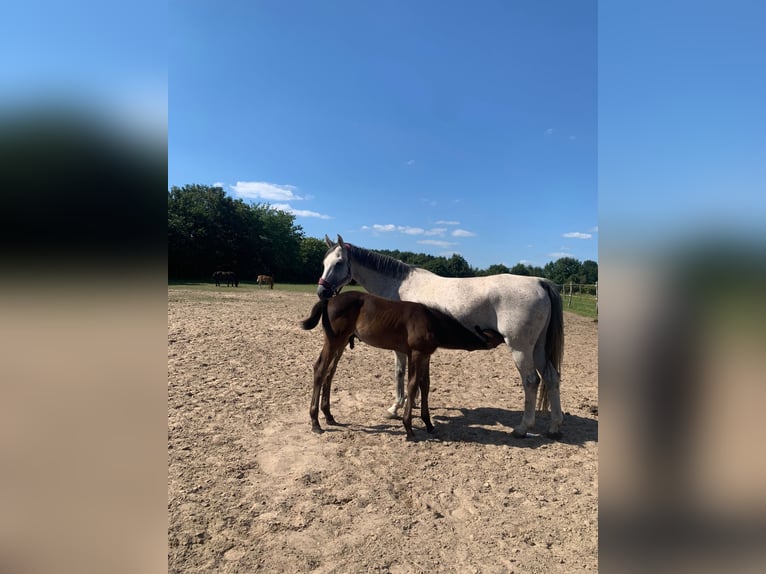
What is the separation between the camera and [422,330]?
4488mm

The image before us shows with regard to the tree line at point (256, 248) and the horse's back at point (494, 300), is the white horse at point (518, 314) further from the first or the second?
the tree line at point (256, 248)

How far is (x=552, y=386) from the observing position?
4609 millimetres

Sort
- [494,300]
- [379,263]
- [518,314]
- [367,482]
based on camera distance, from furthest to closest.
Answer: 1. [379,263]
2. [494,300]
3. [518,314]
4. [367,482]

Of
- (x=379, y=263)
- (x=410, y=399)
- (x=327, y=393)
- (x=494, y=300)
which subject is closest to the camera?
(x=410, y=399)

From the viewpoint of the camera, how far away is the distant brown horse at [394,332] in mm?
4516

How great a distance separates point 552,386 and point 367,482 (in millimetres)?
2557

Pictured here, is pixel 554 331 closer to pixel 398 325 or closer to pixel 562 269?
pixel 398 325

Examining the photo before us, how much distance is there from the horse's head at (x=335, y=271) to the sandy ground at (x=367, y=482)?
1.69 meters

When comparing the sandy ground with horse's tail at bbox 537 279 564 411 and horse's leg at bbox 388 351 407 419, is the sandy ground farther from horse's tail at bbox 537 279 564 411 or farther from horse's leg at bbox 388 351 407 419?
horse's tail at bbox 537 279 564 411
